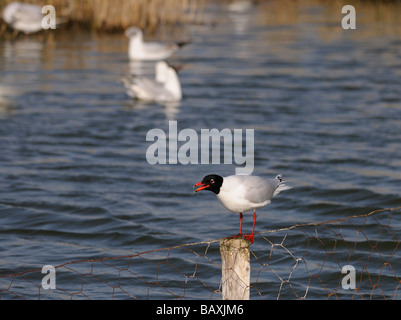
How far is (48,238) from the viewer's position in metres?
9.94


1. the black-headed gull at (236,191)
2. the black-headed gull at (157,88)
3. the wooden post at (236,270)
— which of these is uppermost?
the black-headed gull at (157,88)

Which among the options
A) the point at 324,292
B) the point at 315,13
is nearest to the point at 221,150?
the point at 324,292

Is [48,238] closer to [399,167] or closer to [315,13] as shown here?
[399,167]

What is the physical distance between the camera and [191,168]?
1316cm

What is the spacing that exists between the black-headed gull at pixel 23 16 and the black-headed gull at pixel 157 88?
26.8 feet
